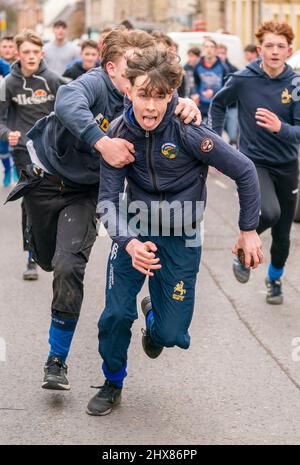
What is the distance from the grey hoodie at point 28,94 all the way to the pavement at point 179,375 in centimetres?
135

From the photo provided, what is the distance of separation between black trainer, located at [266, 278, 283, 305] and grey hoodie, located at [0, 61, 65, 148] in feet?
7.80

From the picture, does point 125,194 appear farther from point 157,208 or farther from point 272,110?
point 272,110

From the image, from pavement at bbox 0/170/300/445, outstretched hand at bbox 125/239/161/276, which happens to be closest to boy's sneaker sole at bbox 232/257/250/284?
pavement at bbox 0/170/300/445

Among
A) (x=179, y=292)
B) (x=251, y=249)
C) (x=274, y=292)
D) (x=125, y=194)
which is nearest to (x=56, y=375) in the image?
(x=179, y=292)

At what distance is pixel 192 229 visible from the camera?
5867 mm

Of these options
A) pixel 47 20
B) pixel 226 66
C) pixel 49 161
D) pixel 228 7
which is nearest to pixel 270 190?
pixel 49 161

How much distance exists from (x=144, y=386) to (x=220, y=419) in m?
0.72

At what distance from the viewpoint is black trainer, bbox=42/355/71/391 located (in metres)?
6.00

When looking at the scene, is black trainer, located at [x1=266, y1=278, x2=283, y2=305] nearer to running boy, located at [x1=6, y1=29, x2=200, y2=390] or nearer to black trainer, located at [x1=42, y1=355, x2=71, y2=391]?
running boy, located at [x1=6, y1=29, x2=200, y2=390]

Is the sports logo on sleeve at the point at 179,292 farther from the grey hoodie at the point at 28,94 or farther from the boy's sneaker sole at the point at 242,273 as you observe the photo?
the grey hoodie at the point at 28,94

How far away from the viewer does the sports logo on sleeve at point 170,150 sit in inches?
216

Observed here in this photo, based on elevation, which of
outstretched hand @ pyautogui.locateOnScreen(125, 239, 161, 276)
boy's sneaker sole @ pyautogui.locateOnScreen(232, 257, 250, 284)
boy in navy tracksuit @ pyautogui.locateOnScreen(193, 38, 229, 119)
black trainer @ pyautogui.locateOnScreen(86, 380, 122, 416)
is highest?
outstretched hand @ pyautogui.locateOnScreen(125, 239, 161, 276)

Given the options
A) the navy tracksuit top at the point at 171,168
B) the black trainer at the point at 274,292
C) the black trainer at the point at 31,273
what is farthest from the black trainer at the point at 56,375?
the black trainer at the point at 31,273

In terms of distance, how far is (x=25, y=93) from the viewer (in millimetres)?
9398
